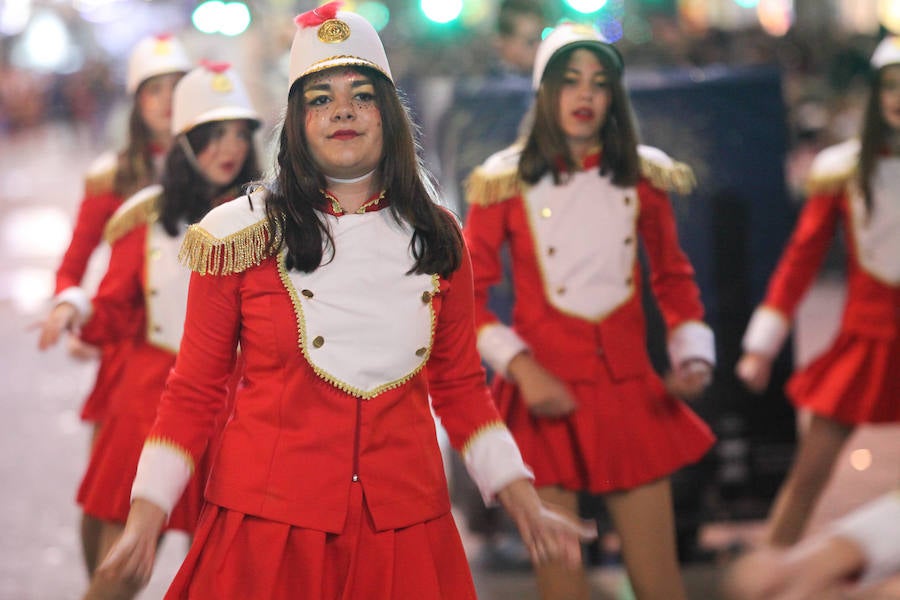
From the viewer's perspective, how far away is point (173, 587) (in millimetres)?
2809

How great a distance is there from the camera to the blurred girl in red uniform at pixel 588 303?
12.7ft

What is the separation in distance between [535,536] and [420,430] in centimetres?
35

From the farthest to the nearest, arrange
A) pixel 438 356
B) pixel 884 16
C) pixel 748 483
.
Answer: pixel 884 16, pixel 748 483, pixel 438 356

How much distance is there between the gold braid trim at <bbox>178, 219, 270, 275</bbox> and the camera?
9.41ft

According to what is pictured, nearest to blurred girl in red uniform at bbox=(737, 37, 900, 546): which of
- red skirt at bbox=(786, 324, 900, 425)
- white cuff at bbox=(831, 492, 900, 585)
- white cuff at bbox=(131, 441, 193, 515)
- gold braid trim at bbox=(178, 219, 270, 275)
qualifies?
red skirt at bbox=(786, 324, 900, 425)

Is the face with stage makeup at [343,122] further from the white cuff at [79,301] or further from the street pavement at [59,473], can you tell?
the street pavement at [59,473]

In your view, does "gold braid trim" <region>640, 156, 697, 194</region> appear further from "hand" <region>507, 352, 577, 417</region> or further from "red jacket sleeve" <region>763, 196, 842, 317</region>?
"red jacket sleeve" <region>763, 196, 842, 317</region>

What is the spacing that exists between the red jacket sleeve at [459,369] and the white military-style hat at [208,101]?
1.57 metres

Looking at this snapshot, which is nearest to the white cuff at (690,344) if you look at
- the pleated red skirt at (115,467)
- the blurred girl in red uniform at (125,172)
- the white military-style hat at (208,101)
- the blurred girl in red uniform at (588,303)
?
the blurred girl in red uniform at (588,303)

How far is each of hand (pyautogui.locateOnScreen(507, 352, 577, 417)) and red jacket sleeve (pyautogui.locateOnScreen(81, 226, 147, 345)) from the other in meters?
1.30

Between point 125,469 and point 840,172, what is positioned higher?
point 840,172

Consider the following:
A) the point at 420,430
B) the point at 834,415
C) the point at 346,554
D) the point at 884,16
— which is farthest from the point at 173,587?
the point at 884,16

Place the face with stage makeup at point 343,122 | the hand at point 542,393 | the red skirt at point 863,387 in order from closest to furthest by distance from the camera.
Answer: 1. the face with stage makeup at point 343,122
2. the hand at point 542,393
3. the red skirt at point 863,387

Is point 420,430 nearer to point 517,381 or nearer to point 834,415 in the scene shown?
point 517,381
